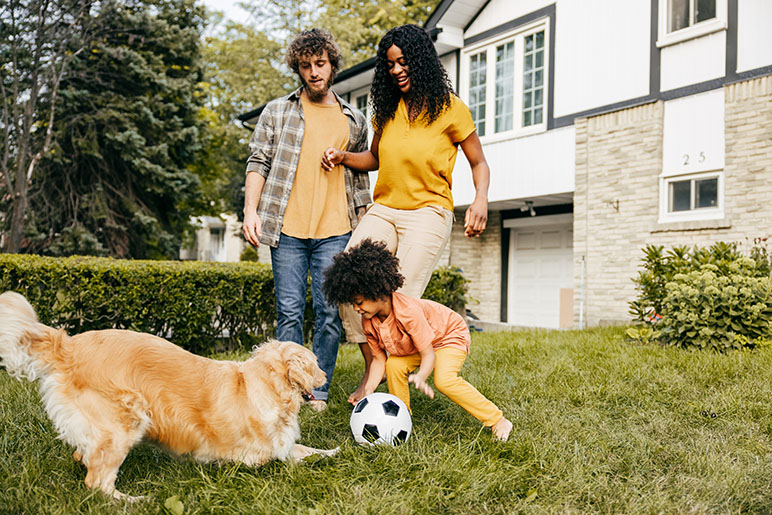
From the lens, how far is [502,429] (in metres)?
3.21

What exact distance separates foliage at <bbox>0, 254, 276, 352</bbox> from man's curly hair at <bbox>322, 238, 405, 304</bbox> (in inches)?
147

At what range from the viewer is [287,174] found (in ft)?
13.6

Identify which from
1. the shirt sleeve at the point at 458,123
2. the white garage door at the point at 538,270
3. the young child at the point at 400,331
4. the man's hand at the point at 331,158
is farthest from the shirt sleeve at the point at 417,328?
the white garage door at the point at 538,270

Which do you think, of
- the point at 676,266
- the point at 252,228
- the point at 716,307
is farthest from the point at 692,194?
the point at 252,228

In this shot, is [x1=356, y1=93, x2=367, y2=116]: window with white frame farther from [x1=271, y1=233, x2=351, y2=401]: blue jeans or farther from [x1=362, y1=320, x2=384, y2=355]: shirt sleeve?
[x1=362, y1=320, x2=384, y2=355]: shirt sleeve

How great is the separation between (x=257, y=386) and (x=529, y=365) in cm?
321

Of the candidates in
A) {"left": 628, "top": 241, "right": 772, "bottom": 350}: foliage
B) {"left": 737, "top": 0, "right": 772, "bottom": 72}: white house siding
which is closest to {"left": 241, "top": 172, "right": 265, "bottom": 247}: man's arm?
{"left": 628, "top": 241, "right": 772, "bottom": 350}: foliage

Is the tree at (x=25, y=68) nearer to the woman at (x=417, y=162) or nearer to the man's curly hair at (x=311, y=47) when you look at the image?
the man's curly hair at (x=311, y=47)

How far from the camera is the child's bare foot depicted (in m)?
3.17

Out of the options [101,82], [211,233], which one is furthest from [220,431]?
[211,233]

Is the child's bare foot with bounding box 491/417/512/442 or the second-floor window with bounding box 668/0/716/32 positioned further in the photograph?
the second-floor window with bounding box 668/0/716/32

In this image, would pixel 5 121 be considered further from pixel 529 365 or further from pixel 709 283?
pixel 709 283

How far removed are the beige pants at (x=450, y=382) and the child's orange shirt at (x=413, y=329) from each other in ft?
0.18

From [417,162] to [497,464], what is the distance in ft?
6.24
